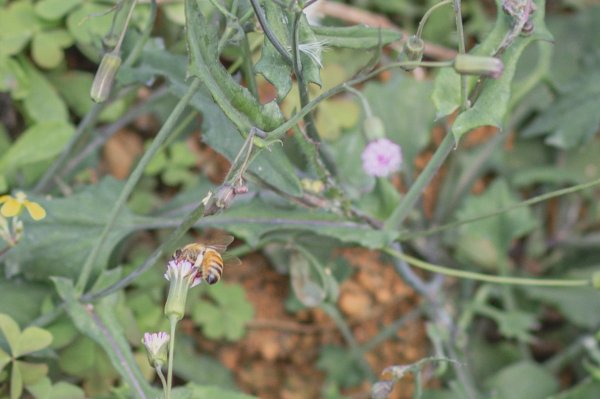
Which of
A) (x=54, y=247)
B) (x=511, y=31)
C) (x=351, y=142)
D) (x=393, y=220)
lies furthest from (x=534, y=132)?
(x=54, y=247)

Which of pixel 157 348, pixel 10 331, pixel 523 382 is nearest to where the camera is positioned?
pixel 157 348

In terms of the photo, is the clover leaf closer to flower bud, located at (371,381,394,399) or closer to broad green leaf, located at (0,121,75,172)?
broad green leaf, located at (0,121,75,172)

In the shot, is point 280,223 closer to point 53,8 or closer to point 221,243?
point 221,243

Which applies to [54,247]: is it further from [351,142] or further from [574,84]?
[574,84]

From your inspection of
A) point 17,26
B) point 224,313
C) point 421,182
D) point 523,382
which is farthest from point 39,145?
point 523,382

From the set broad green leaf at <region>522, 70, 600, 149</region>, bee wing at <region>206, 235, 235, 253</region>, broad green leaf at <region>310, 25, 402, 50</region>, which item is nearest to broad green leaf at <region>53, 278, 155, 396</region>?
bee wing at <region>206, 235, 235, 253</region>

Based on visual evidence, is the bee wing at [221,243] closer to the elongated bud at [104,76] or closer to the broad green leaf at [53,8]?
the elongated bud at [104,76]
